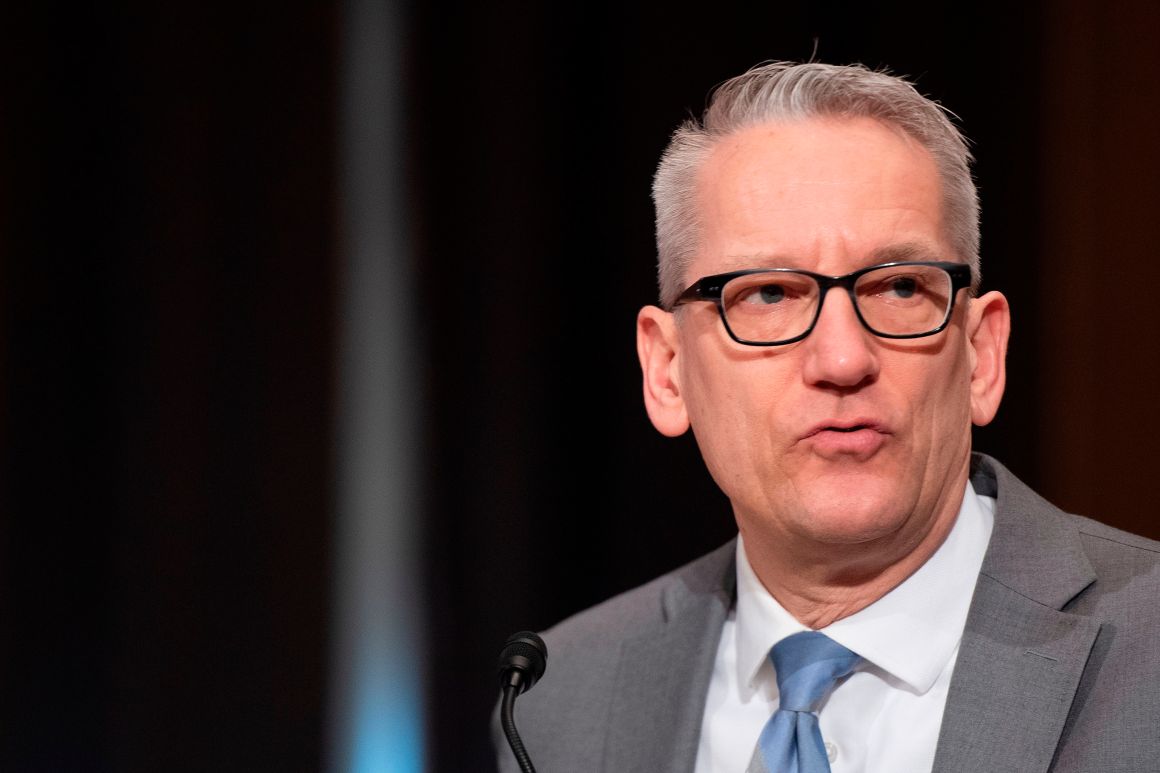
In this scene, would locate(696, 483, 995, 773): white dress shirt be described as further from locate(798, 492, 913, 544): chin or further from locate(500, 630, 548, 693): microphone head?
locate(500, 630, 548, 693): microphone head

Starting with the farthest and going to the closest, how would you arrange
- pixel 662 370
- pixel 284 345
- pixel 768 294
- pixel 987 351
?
pixel 284 345 < pixel 662 370 < pixel 987 351 < pixel 768 294

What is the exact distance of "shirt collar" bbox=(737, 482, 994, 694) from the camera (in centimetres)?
151

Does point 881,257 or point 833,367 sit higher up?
point 881,257

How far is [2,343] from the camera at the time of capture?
8.94ft

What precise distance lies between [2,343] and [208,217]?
0.52 meters

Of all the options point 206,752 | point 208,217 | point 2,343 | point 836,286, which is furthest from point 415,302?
point 836,286

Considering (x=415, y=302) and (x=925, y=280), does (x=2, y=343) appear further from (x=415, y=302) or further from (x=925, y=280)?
(x=925, y=280)

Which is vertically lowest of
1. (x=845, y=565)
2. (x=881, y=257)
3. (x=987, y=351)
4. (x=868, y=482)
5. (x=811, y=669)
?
(x=811, y=669)

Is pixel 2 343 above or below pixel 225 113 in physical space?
below

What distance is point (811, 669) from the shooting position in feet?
5.08

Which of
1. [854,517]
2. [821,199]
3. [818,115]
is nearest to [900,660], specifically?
[854,517]

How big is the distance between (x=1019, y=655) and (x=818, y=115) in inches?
27.3

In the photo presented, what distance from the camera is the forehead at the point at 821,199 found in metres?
1.46

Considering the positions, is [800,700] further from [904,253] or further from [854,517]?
[904,253]
